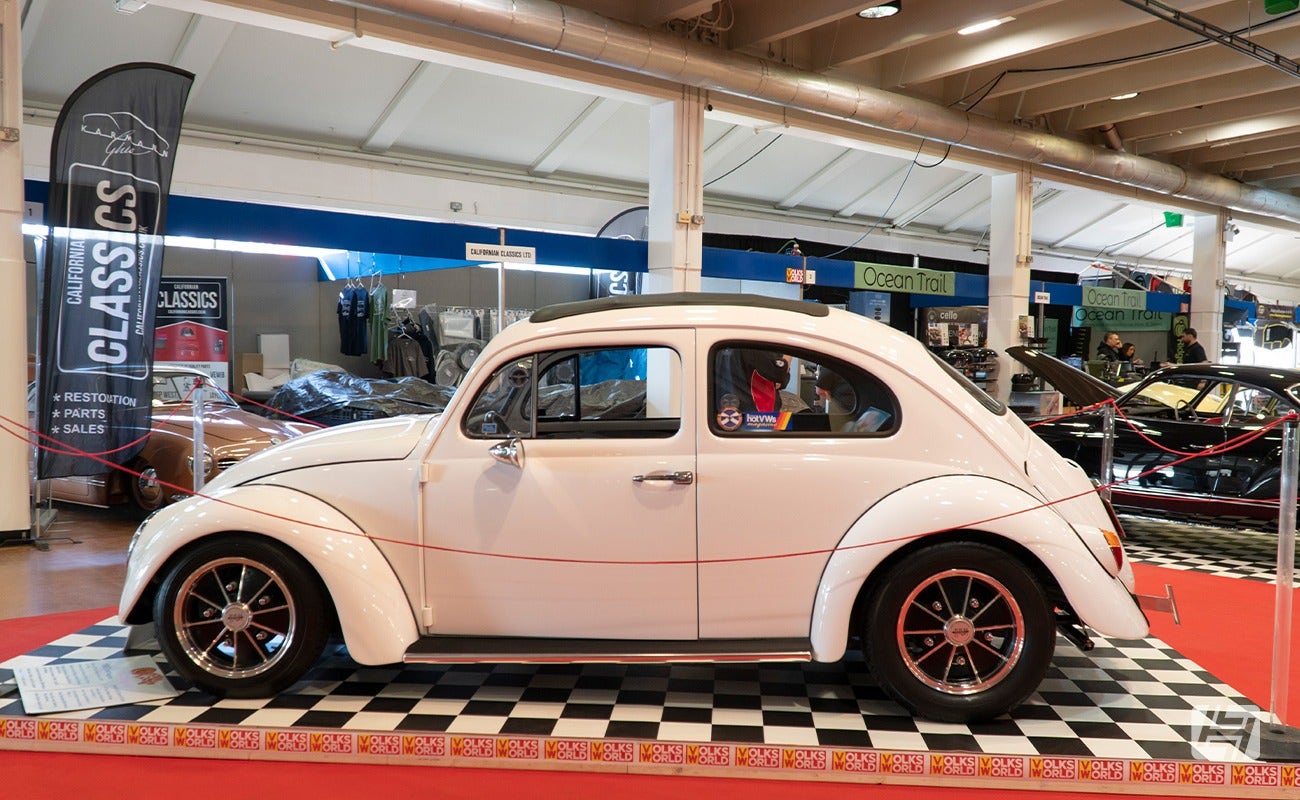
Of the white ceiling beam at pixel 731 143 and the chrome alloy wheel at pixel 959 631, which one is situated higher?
the white ceiling beam at pixel 731 143

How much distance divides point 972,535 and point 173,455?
19.6ft

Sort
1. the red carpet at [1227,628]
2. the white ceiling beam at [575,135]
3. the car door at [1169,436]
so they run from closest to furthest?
1. the red carpet at [1227,628]
2. the car door at [1169,436]
3. the white ceiling beam at [575,135]

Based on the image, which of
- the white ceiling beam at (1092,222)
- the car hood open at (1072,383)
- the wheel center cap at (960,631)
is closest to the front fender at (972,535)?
the wheel center cap at (960,631)

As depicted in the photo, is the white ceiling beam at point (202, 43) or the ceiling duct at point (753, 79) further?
the white ceiling beam at point (202, 43)

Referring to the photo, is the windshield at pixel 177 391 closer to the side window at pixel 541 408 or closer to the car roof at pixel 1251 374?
the side window at pixel 541 408

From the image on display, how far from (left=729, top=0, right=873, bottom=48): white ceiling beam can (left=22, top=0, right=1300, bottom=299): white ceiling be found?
0.03 meters

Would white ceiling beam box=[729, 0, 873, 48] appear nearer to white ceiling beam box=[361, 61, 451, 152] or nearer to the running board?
white ceiling beam box=[361, 61, 451, 152]

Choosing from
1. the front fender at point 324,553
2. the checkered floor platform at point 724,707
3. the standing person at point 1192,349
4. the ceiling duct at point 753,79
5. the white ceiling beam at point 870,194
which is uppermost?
the white ceiling beam at point 870,194

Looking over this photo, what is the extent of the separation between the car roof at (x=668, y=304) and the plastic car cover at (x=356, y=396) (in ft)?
18.0

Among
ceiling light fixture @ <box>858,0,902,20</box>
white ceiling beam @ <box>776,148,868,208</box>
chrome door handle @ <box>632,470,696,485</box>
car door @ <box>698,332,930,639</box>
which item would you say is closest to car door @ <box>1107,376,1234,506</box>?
car door @ <box>698,332,930,639</box>

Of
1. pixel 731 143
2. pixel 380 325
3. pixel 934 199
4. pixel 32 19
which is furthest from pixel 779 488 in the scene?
pixel 934 199

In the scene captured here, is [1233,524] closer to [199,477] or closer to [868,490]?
[868,490]

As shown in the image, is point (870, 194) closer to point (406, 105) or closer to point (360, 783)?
point (406, 105)

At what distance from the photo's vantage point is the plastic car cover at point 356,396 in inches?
358
